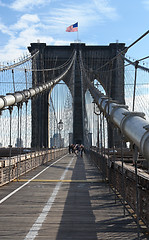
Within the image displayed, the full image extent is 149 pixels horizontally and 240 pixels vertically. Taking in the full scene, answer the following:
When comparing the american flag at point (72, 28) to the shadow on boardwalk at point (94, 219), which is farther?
the american flag at point (72, 28)

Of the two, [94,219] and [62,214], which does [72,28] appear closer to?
[62,214]

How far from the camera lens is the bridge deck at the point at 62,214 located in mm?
5746

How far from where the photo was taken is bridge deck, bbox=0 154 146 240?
575 cm

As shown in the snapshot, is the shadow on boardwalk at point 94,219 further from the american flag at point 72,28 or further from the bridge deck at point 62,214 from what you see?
the american flag at point 72,28

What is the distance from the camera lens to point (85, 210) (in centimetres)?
775

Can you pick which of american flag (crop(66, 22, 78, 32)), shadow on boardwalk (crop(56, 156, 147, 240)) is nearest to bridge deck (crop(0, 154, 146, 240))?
shadow on boardwalk (crop(56, 156, 147, 240))

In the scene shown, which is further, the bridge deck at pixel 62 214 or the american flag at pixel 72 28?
the american flag at pixel 72 28

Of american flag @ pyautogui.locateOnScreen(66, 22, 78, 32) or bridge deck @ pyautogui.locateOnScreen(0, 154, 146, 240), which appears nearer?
bridge deck @ pyautogui.locateOnScreen(0, 154, 146, 240)

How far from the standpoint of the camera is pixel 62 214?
7281 mm

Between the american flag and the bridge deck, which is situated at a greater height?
the american flag

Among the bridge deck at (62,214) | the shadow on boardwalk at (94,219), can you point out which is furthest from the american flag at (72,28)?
the shadow on boardwalk at (94,219)

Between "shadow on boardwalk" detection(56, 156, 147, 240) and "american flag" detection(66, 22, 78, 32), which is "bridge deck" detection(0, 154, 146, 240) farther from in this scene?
"american flag" detection(66, 22, 78, 32)

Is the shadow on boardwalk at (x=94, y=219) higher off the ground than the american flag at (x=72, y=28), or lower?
lower

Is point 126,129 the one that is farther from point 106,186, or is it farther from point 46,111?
point 46,111
